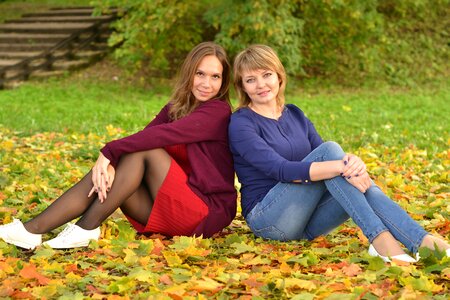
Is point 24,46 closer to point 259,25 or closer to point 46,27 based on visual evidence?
point 46,27

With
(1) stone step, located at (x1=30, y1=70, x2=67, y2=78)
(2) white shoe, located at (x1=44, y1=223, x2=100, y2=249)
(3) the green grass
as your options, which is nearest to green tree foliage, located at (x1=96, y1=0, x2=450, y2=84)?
(3) the green grass

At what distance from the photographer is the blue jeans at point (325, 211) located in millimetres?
3877

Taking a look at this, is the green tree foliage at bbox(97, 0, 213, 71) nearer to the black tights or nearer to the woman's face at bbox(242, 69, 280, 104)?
the woman's face at bbox(242, 69, 280, 104)

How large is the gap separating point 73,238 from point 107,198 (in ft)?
0.94

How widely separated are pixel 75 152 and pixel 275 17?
22.0 ft

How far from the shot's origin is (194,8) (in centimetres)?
1437

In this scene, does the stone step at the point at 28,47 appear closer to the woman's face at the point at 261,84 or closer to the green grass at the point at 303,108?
the green grass at the point at 303,108

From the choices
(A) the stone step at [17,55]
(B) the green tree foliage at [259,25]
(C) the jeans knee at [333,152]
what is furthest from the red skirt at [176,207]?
(A) the stone step at [17,55]

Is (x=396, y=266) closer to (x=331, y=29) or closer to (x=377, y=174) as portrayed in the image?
(x=377, y=174)

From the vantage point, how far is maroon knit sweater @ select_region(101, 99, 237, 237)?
14.0ft

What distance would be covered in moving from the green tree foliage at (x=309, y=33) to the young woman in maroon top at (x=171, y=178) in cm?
820

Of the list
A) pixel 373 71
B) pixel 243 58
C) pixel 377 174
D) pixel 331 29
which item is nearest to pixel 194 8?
pixel 331 29

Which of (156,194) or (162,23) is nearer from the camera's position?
(156,194)

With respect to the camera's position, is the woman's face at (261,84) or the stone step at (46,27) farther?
the stone step at (46,27)
